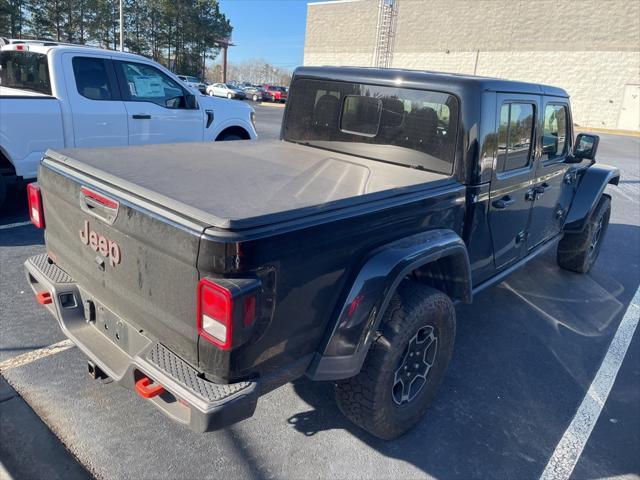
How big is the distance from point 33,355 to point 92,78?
3.90 meters

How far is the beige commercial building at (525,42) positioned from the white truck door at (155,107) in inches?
1581

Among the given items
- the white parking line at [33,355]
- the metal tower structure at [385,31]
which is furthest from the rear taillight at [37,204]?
the metal tower structure at [385,31]

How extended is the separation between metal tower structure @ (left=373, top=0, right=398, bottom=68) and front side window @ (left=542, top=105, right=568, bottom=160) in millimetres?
48435

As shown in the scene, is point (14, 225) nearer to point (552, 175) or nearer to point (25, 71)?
point (25, 71)

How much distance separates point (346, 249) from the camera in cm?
217

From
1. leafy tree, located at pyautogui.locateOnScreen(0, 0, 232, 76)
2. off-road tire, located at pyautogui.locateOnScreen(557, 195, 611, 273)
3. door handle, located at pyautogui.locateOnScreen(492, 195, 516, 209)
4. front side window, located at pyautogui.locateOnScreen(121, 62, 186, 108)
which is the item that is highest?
leafy tree, located at pyautogui.locateOnScreen(0, 0, 232, 76)

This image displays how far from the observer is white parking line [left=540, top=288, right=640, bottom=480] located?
2691 mm

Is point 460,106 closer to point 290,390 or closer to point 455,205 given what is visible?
point 455,205

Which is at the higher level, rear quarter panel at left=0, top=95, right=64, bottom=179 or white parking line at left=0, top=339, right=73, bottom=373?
rear quarter panel at left=0, top=95, right=64, bottom=179

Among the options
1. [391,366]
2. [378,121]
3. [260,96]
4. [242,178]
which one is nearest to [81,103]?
[378,121]

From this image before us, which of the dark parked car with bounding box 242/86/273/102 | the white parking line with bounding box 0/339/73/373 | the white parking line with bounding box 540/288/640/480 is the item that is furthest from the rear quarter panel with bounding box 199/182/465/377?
the dark parked car with bounding box 242/86/273/102

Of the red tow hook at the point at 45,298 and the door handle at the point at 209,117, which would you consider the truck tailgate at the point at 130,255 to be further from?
the door handle at the point at 209,117

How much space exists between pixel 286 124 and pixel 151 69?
3.33 meters

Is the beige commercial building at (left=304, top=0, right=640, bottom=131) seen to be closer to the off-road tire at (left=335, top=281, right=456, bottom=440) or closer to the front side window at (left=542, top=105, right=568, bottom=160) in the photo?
the front side window at (left=542, top=105, right=568, bottom=160)
